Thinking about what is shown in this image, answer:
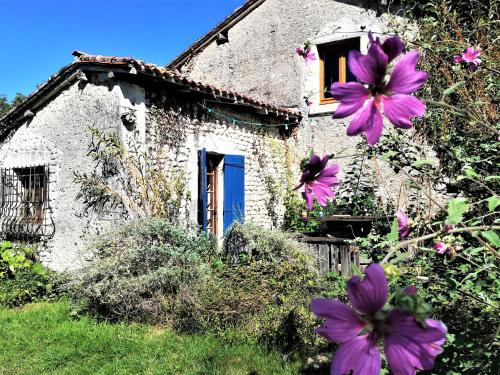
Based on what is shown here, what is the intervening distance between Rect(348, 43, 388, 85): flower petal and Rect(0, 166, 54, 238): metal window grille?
23.3ft

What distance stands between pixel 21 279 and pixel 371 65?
21.8 feet

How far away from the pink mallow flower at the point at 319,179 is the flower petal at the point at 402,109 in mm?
330

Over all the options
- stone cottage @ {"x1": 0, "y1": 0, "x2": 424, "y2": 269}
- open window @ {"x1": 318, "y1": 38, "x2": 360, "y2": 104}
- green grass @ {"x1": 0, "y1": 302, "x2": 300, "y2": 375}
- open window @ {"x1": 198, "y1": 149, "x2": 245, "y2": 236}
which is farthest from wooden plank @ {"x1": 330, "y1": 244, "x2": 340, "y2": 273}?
open window @ {"x1": 318, "y1": 38, "x2": 360, "y2": 104}

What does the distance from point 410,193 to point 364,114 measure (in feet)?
24.8

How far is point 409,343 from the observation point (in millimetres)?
666

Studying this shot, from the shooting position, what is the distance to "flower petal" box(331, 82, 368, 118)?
80 cm

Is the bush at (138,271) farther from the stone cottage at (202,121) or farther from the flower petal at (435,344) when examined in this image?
the flower petal at (435,344)

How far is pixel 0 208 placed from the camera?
7.97 m

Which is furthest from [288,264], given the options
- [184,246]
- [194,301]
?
[184,246]

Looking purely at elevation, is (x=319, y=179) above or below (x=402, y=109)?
below

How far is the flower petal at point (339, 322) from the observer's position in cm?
71

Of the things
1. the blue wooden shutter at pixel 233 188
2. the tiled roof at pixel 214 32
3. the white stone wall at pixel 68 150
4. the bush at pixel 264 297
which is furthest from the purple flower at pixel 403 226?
the tiled roof at pixel 214 32

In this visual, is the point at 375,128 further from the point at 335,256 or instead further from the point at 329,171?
the point at 335,256

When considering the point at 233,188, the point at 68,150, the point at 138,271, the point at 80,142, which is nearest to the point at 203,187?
the point at 233,188
